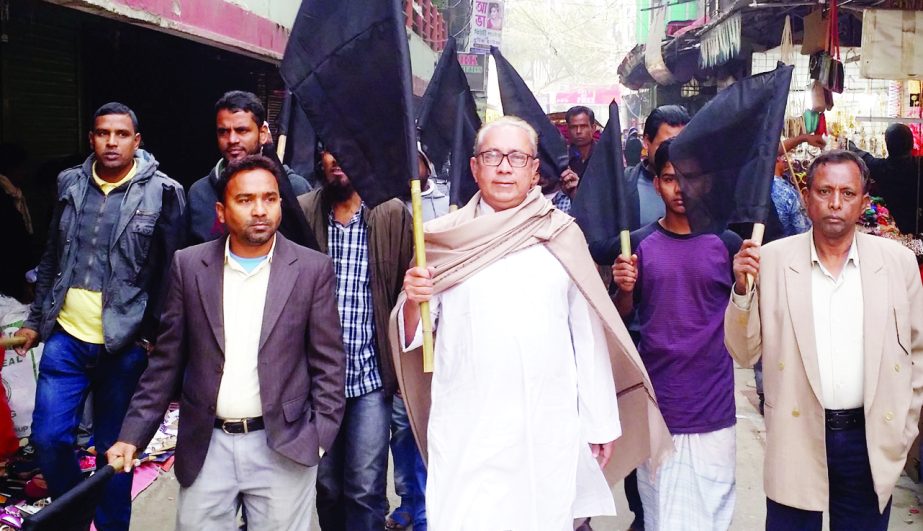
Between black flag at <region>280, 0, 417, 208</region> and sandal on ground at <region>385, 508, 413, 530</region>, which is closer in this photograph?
black flag at <region>280, 0, 417, 208</region>

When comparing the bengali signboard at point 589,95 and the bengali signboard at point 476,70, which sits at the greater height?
the bengali signboard at point 589,95

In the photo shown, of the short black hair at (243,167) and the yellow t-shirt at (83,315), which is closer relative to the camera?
the short black hair at (243,167)

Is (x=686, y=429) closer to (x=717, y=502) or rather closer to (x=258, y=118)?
(x=717, y=502)

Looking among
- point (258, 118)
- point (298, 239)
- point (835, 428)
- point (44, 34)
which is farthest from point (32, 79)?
point (835, 428)

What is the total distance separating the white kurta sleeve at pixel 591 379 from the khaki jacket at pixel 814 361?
0.55 metres

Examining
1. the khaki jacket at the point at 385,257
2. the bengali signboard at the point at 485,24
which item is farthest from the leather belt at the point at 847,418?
→ the bengali signboard at the point at 485,24

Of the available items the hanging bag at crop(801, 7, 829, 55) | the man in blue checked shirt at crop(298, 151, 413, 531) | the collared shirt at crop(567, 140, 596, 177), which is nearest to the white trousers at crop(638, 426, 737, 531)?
the man in blue checked shirt at crop(298, 151, 413, 531)

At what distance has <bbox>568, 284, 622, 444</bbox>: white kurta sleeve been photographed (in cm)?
335

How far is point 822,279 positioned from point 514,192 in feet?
3.93

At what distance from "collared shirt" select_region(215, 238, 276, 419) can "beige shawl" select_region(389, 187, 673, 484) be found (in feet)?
1.68

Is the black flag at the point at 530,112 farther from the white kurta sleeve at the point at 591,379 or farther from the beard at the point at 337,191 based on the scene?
the white kurta sleeve at the point at 591,379

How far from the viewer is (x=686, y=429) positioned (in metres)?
3.86

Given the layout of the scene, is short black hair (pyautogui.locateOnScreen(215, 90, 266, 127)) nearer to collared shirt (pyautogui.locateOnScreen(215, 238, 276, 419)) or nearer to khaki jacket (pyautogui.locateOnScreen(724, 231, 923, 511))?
collared shirt (pyautogui.locateOnScreen(215, 238, 276, 419))

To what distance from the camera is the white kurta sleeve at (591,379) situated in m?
3.35
